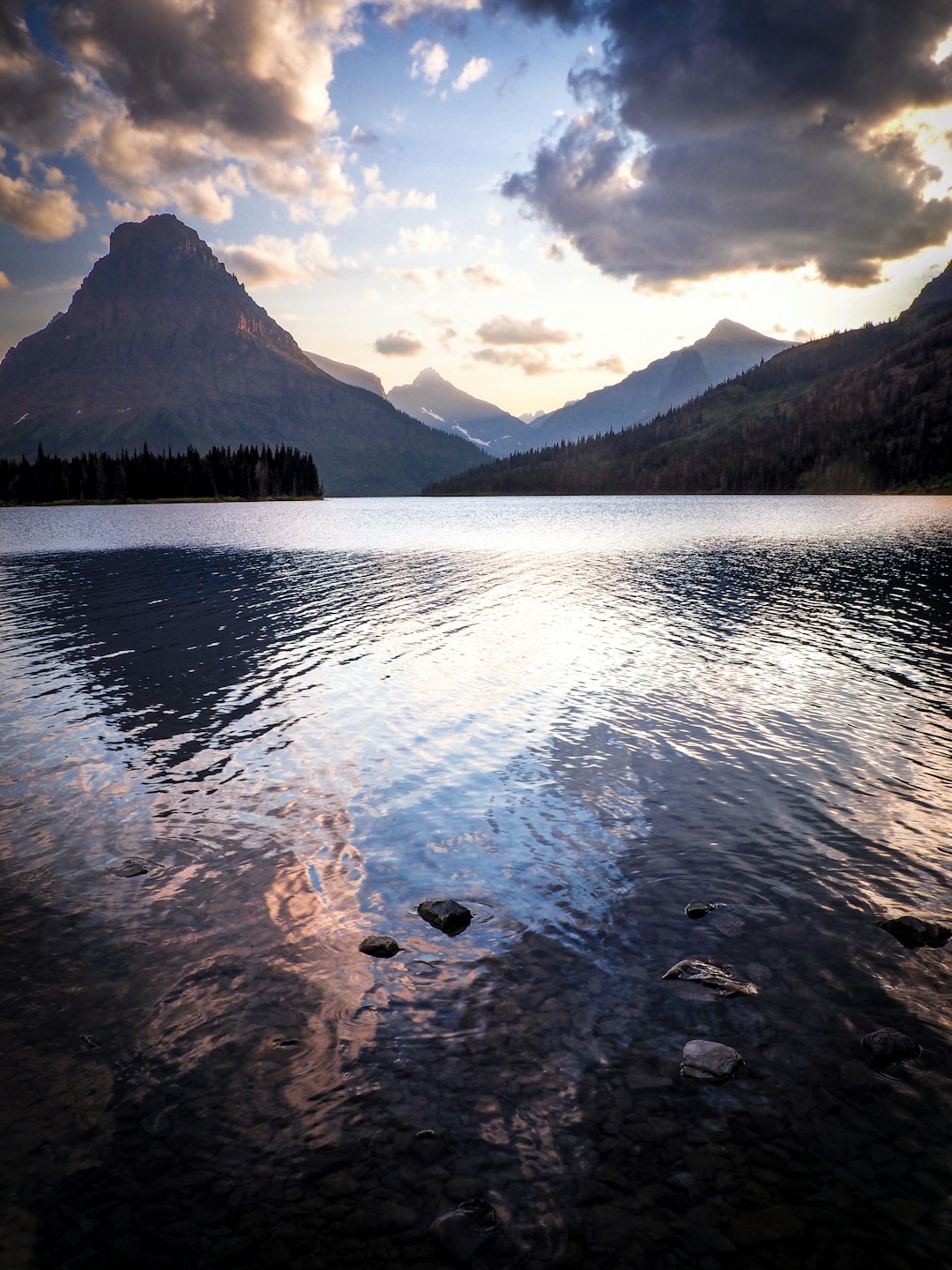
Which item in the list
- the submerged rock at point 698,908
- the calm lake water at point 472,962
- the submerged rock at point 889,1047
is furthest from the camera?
the submerged rock at point 698,908

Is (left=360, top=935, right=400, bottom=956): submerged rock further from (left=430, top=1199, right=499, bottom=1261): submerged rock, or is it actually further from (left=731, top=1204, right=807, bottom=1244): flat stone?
(left=731, top=1204, right=807, bottom=1244): flat stone

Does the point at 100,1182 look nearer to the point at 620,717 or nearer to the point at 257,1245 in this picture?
the point at 257,1245

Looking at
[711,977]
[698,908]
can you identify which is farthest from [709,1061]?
[698,908]

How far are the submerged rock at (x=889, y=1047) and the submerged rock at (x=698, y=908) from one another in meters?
3.50

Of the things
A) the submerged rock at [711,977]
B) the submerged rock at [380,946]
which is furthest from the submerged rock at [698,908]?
the submerged rock at [380,946]

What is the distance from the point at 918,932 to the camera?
1182 cm

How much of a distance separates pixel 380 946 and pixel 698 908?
235 inches

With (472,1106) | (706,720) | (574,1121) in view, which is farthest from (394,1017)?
(706,720)

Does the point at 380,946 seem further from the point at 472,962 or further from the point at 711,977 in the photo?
the point at 711,977

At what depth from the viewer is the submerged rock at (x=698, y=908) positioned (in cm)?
1275

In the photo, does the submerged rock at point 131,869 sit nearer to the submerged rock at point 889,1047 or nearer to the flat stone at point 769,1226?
the flat stone at point 769,1226

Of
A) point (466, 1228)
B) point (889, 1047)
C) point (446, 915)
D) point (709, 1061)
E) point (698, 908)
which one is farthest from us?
point (698, 908)

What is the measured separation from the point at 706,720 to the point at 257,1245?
20.1 meters

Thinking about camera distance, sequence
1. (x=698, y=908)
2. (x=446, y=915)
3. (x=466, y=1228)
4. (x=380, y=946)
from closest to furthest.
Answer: (x=466, y=1228)
(x=380, y=946)
(x=446, y=915)
(x=698, y=908)
